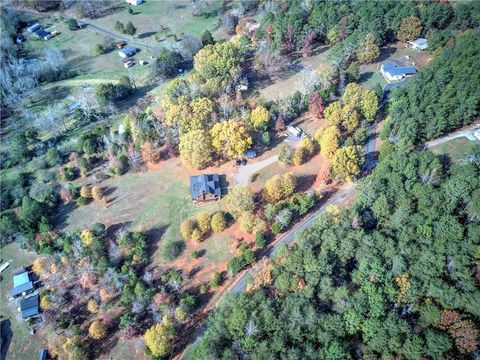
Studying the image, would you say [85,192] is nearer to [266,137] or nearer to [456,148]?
[266,137]

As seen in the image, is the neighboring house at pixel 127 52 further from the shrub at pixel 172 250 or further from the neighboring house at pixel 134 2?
the shrub at pixel 172 250

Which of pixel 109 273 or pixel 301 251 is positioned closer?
pixel 301 251

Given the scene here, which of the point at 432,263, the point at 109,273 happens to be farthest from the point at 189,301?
the point at 432,263

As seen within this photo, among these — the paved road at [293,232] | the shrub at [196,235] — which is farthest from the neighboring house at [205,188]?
the paved road at [293,232]

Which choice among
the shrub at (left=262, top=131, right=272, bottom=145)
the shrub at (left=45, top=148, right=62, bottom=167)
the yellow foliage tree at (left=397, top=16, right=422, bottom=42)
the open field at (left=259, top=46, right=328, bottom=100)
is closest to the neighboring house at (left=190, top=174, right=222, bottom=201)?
the shrub at (left=262, top=131, right=272, bottom=145)

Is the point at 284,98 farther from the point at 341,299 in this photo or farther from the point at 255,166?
the point at 341,299

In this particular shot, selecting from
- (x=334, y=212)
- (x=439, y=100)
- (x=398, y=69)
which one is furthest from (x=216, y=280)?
(x=398, y=69)
